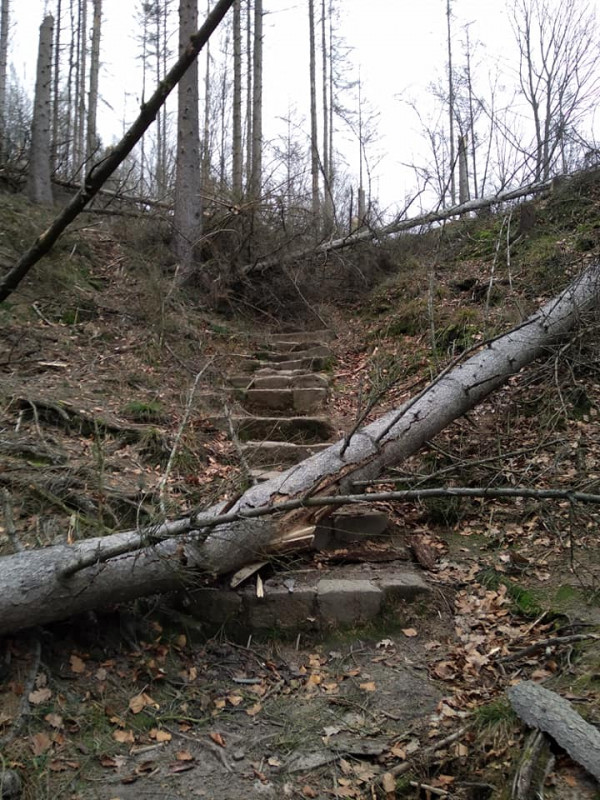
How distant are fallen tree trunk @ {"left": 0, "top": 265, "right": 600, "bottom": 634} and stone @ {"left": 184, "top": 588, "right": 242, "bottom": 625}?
0.62ft

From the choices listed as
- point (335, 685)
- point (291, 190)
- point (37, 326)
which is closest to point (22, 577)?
point (335, 685)

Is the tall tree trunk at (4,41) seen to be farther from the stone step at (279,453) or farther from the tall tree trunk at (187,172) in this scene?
the stone step at (279,453)

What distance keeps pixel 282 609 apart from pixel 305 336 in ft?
18.7

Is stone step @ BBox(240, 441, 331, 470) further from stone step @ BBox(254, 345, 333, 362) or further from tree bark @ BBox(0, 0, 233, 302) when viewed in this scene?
tree bark @ BBox(0, 0, 233, 302)

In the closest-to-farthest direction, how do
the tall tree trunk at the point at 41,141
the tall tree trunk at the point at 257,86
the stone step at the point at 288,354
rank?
the stone step at the point at 288,354 → the tall tree trunk at the point at 41,141 → the tall tree trunk at the point at 257,86

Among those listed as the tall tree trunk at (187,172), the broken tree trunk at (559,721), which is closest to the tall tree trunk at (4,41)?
the tall tree trunk at (187,172)

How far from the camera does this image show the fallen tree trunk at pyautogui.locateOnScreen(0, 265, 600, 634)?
2.90m

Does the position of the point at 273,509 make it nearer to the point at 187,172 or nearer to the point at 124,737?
the point at 124,737

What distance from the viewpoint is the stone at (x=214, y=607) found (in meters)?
3.58

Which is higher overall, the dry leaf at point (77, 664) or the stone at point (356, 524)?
the stone at point (356, 524)

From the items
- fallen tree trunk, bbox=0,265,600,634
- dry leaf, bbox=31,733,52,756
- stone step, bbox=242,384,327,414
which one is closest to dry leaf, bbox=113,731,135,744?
dry leaf, bbox=31,733,52,756

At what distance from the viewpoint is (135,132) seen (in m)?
1.43

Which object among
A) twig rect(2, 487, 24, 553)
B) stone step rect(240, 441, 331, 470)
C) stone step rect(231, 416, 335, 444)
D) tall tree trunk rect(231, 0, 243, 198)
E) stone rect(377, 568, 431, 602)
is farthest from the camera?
tall tree trunk rect(231, 0, 243, 198)

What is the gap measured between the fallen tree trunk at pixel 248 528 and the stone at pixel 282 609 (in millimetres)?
278
